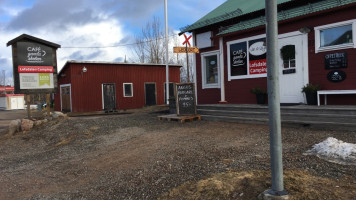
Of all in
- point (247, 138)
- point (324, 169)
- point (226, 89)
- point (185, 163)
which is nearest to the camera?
point (324, 169)

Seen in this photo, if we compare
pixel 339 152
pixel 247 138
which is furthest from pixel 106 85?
pixel 339 152

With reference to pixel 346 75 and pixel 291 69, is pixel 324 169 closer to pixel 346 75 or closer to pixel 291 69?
pixel 346 75

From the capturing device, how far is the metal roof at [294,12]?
26.6 feet

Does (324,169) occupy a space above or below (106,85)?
below

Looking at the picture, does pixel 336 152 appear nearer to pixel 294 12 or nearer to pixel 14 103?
pixel 294 12

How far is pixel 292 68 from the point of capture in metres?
9.07

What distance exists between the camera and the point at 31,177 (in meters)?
5.43

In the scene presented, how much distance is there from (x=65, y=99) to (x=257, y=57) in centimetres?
1607

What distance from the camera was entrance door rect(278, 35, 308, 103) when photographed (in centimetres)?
890

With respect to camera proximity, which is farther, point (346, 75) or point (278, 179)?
point (346, 75)

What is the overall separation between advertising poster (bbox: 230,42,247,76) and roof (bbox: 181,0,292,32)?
119cm

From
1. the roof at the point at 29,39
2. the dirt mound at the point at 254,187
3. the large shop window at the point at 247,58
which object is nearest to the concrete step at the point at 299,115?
the large shop window at the point at 247,58

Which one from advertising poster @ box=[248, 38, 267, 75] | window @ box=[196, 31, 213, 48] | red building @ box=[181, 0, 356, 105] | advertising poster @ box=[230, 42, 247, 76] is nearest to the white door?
red building @ box=[181, 0, 356, 105]

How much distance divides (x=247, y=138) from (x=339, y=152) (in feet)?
7.46
